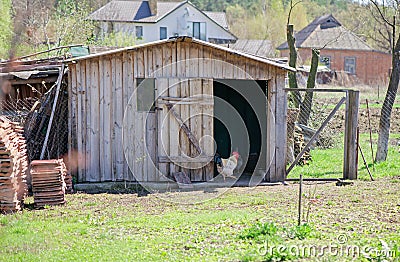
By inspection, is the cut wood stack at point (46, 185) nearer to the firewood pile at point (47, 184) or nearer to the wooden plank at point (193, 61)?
the firewood pile at point (47, 184)

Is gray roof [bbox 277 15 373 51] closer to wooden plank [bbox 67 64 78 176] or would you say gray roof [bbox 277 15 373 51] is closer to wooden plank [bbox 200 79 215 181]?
wooden plank [bbox 200 79 215 181]

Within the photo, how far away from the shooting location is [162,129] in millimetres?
12383

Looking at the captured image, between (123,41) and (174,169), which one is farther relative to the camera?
(123,41)

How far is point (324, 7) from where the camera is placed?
2977 inches

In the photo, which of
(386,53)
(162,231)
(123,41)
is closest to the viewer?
(162,231)

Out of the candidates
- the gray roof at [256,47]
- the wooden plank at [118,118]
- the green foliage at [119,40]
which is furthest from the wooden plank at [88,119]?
the gray roof at [256,47]

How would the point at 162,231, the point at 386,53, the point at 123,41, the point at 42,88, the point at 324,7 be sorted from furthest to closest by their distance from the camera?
the point at 324,7 < the point at 386,53 < the point at 123,41 < the point at 42,88 < the point at 162,231

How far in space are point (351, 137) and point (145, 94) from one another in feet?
15.8

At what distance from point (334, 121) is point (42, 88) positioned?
12.0 m

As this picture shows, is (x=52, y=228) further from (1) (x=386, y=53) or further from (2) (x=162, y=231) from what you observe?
(1) (x=386, y=53)

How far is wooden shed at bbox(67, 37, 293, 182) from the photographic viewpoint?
12195 mm

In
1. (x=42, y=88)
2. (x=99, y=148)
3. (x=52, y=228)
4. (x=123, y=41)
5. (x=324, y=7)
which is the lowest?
(x=52, y=228)

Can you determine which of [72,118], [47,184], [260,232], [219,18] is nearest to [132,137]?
[72,118]

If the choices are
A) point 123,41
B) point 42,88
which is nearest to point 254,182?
point 42,88
